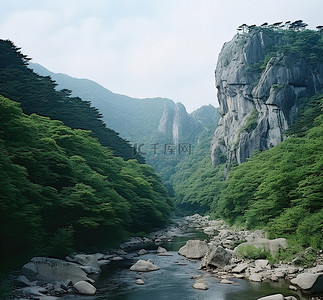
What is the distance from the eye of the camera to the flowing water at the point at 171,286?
14055 millimetres

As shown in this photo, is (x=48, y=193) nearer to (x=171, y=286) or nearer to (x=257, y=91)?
(x=171, y=286)

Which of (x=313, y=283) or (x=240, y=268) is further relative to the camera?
(x=240, y=268)

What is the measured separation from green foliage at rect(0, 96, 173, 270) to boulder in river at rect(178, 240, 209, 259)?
21.6ft

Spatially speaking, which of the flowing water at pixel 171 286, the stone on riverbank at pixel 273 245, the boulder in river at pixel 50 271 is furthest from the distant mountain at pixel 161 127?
the boulder in river at pixel 50 271

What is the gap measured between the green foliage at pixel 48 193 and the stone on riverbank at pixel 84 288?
3403 mm

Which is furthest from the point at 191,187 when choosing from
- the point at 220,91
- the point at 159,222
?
the point at 159,222

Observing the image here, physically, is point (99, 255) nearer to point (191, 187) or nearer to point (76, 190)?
point (76, 190)

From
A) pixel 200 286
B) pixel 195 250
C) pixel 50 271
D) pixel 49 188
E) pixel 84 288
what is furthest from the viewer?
pixel 195 250

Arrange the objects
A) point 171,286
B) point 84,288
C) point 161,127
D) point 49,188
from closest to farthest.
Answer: point 84,288
point 171,286
point 49,188
point 161,127

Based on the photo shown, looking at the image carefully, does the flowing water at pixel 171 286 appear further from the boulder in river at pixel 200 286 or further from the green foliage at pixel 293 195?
the green foliage at pixel 293 195

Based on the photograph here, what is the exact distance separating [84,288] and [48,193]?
672 centimetres

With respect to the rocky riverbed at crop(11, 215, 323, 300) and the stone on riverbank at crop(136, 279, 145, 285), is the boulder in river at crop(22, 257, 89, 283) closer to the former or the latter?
the rocky riverbed at crop(11, 215, 323, 300)

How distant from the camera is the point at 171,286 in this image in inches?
631

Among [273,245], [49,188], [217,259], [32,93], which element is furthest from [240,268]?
[32,93]
